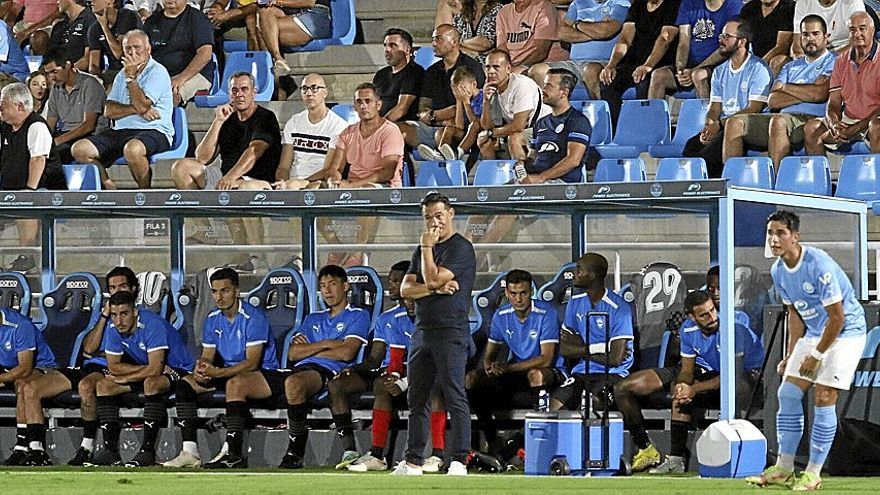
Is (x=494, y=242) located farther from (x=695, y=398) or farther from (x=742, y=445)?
(x=742, y=445)

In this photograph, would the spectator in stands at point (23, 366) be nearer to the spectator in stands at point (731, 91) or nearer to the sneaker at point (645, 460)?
the sneaker at point (645, 460)

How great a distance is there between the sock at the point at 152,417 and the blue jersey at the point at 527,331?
9.05 feet

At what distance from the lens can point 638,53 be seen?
16.1 metres

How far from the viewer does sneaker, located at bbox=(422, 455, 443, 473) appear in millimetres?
12586

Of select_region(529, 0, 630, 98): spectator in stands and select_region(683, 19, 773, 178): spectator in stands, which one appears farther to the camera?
select_region(529, 0, 630, 98): spectator in stands

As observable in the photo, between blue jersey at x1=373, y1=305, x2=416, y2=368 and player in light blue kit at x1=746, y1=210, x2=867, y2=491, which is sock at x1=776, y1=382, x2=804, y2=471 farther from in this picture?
blue jersey at x1=373, y1=305, x2=416, y2=368

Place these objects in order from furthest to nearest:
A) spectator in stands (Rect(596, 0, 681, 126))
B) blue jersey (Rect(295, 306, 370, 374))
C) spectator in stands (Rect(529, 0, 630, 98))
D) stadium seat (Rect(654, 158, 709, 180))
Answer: spectator in stands (Rect(529, 0, 630, 98)) < spectator in stands (Rect(596, 0, 681, 126)) < stadium seat (Rect(654, 158, 709, 180)) < blue jersey (Rect(295, 306, 370, 374))

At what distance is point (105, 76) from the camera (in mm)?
18016

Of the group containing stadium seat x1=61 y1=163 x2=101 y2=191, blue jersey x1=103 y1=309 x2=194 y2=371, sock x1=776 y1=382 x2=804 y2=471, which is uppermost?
stadium seat x1=61 y1=163 x2=101 y2=191

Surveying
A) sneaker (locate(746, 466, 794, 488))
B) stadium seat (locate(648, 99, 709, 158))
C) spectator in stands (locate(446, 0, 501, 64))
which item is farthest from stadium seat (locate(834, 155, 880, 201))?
spectator in stands (locate(446, 0, 501, 64))

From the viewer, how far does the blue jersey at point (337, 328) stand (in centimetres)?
1395

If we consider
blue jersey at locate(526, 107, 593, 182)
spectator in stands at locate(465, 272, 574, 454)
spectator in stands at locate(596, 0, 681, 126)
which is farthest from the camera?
spectator in stands at locate(596, 0, 681, 126)

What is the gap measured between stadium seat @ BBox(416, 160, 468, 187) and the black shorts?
2.63 meters

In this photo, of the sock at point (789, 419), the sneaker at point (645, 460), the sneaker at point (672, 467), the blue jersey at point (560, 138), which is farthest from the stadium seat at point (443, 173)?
the sock at point (789, 419)
